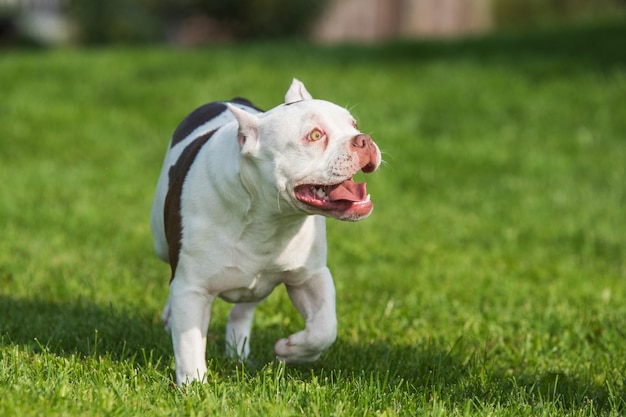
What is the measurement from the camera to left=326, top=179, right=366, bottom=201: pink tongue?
398 centimetres

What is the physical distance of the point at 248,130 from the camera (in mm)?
4074

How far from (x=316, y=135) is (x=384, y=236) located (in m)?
4.76

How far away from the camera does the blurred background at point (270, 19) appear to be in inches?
965

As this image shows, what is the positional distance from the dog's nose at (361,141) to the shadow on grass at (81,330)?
140 cm

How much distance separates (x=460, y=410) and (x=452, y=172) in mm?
6895

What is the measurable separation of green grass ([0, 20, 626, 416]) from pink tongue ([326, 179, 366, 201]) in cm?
16

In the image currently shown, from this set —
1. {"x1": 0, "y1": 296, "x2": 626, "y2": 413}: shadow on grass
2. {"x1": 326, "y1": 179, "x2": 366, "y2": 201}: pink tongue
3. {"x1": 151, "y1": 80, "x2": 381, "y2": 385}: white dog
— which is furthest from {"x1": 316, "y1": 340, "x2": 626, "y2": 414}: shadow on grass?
{"x1": 326, "y1": 179, "x2": 366, "y2": 201}: pink tongue

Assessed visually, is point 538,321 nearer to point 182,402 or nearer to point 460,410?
point 460,410

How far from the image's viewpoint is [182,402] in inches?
153

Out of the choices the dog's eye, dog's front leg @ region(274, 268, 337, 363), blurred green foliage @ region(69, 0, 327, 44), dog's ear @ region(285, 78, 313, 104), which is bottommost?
dog's front leg @ region(274, 268, 337, 363)

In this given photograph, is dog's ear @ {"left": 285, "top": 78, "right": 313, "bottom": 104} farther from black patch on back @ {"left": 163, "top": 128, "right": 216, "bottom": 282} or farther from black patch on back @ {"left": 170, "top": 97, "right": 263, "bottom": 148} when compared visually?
black patch on back @ {"left": 170, "top": 97, "right": 263, "bottom": 148}

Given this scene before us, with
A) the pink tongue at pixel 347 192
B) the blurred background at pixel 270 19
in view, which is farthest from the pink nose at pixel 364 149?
the blurred background at pixel 270 19

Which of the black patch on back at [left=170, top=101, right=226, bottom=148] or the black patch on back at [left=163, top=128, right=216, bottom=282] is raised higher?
the black patch on back at [left=170, top=101, right=226, bottom=148]

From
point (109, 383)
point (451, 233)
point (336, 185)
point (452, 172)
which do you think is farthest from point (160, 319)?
point (452, 172)
